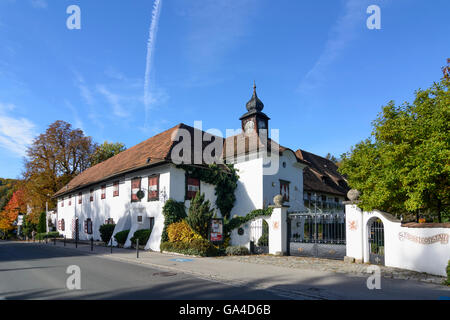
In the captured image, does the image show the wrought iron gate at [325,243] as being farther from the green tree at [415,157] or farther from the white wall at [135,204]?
the white wall at [135,204]

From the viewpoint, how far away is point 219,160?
26.2 metres

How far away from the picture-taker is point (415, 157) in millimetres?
12016

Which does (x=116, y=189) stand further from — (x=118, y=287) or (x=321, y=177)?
(x=321, y=177)

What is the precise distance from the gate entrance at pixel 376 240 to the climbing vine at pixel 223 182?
12.4m

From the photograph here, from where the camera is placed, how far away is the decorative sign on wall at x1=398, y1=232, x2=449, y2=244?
1005cm

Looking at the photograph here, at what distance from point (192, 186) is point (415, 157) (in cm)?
1401

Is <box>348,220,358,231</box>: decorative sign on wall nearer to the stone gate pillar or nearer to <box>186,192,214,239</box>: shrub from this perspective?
the stone gate pillar

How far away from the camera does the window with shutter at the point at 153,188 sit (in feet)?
71.1

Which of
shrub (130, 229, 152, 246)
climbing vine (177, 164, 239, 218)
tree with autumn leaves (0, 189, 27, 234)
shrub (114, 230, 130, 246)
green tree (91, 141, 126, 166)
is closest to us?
shrub (130, 229, 152, 246)

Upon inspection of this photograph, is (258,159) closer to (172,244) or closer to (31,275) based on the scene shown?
(172,244)

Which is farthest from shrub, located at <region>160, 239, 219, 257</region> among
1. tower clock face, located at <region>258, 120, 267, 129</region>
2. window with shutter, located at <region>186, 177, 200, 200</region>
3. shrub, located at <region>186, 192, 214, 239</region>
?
tower clock face, located at <region>258, 120, 267, 129</region>

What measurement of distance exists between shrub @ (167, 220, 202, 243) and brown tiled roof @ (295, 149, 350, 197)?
45.9ft

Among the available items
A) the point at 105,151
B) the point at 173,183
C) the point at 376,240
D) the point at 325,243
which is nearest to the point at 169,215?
the point at 173,183
